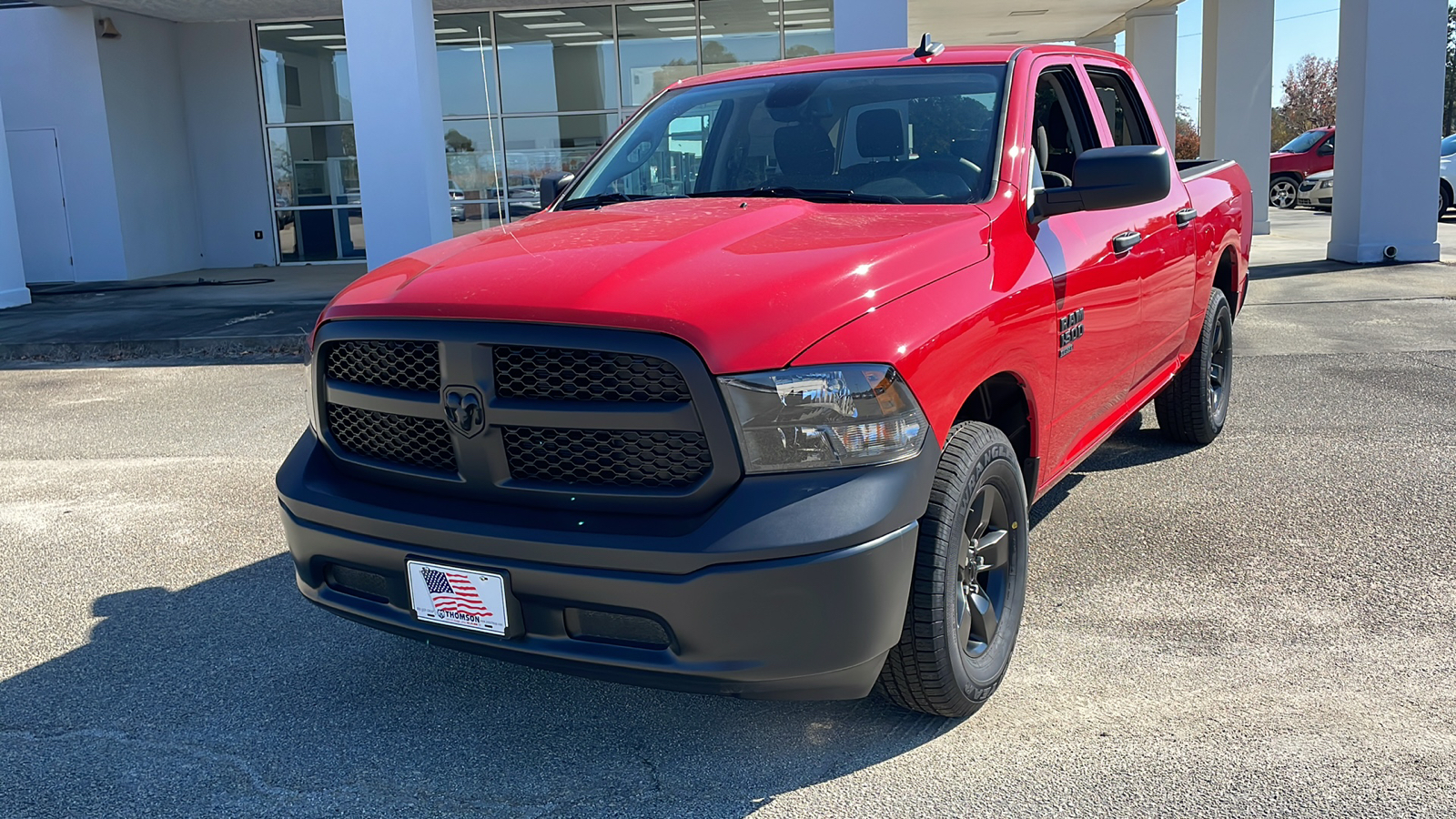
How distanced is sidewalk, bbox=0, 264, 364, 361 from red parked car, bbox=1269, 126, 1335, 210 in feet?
67.7

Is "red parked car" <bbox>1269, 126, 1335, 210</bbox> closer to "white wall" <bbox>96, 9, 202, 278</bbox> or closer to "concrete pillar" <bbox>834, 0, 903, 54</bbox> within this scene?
"concrete pillar" <bbox>834, 0, 903, 54</bbox>

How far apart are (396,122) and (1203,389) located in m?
8.52

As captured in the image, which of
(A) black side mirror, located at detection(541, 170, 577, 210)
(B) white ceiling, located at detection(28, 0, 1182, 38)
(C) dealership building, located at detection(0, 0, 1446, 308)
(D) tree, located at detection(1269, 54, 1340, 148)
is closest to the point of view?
(A) black side mirror, located at detection(541, 170, 577, 210)

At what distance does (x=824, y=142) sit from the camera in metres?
3.97

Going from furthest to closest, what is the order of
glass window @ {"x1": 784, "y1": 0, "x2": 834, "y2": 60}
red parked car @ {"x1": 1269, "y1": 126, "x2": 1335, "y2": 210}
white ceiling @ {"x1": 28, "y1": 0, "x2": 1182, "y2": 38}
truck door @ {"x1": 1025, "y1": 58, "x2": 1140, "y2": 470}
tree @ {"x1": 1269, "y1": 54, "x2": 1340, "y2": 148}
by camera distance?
tree @ {"x1": 1269, "y1": 54, "x2": 1340, "y2": 148} < red parked car @ {"x1": 1269, "y1": 126, "x2": 1335, "y2": 210} < glass window @ {"x1": 784, "y1": 0, "x2": 834, "y2": 60} < white ceiling @ {"x1": 28, "y1": 0, "x2": 1182, "y2": 38} < truck door @ {"x1": 1025, "y1": 58, "x2": 1140, "y2": 470}

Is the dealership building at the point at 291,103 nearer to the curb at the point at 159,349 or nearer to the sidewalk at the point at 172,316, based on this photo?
the sidewalk at the point at 172,316

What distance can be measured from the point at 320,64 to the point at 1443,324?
1685 cm

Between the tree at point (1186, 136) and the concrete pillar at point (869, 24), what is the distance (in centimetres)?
3430

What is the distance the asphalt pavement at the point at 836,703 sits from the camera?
284 centimetres

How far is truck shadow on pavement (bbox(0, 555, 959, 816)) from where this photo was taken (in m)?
2.87

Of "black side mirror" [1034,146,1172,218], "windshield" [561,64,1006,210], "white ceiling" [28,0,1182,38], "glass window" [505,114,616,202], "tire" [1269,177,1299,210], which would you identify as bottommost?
"tire" [1269,177,1299,210]

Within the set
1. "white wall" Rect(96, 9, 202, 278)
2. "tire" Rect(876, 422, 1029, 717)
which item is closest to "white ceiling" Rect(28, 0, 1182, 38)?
"white wall" Rect(96, 9, 202, 278)

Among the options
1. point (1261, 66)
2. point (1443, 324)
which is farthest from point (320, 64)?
point (1443, 324)

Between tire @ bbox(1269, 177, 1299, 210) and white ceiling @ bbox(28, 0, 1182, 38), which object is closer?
white ceiling @ bbox(28, 0, 1182, 38)
